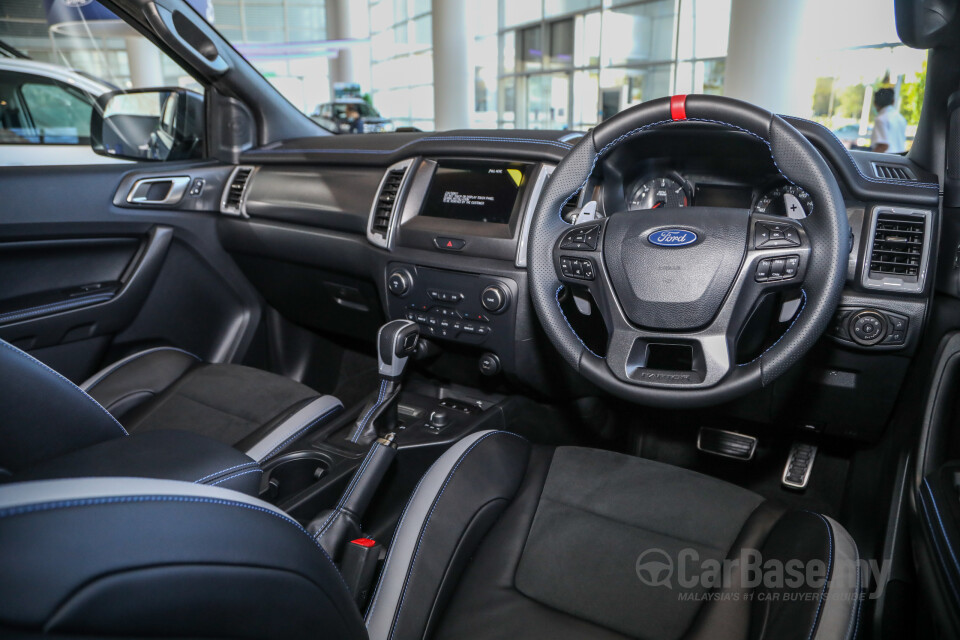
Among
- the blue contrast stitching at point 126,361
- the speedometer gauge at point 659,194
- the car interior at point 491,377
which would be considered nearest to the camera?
the car interior at point 491,377

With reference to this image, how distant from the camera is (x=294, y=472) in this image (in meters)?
1.78

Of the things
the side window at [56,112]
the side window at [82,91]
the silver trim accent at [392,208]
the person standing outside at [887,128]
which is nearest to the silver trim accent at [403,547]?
the silver trim accent at [392,208]

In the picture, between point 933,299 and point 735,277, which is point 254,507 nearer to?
point 735,277

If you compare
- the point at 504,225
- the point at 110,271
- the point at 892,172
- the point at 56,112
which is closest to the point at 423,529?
the point at 504,225

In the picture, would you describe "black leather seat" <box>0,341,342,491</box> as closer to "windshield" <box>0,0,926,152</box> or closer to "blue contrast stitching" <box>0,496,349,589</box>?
"blue contrast stitching" <box>0,496,349,589</box>

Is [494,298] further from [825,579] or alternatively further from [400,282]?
[825,579]

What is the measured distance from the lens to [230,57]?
7.61 feet

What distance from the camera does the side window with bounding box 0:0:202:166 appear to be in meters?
2.30

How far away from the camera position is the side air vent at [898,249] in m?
1.40

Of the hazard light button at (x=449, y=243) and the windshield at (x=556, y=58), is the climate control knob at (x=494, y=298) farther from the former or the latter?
the windshield at (x=556, y=58)

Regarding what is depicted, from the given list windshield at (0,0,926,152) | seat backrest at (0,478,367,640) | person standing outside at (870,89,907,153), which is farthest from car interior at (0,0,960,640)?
person standing outside at (870,89,907,153)

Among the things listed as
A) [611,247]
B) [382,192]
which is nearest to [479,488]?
[611,247]

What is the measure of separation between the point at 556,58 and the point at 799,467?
10764 mm

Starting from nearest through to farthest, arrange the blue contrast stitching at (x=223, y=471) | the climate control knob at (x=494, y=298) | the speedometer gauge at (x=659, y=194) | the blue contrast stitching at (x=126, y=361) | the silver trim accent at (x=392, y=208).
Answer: the blue contrast stitching at (x=223, y=471) → the speedometer gauge at (x=659, y=194) → the climate control knob at (x=494, y=298) → the silver trim accent at (x=392, y=208) → the blue contrast stitching at (x=126, y=361)
